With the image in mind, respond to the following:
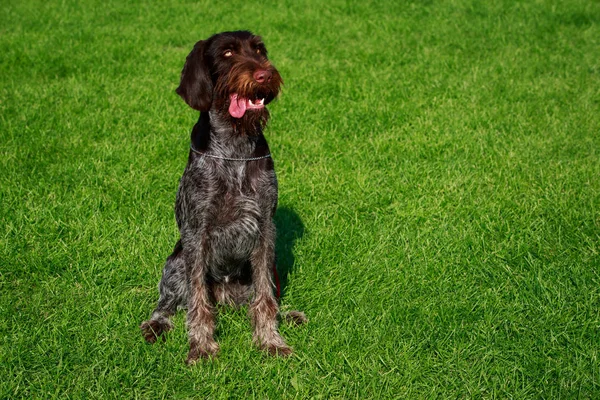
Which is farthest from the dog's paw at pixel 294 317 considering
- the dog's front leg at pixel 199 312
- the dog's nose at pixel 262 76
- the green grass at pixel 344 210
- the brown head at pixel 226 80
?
the dog's nose at pixel 262 76

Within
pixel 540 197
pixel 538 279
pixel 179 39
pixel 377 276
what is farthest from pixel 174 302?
pixel 179 39

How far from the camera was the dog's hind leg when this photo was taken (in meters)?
4.95

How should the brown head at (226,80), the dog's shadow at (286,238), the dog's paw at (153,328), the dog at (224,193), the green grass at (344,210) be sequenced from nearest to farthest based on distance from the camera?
the brown head at (226,80)
the dog at (224,193)
the green grass at (344,210)
the dog's paw at (153,328)
the dog's shadow at (286,238)

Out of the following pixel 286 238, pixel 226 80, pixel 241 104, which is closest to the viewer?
pixel 226 80

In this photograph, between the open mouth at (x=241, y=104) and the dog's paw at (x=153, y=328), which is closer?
the open mouth at (x=241, y=104)

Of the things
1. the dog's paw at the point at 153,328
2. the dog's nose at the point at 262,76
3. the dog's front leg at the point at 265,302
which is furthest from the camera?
the dog's paw at the point at 153,328

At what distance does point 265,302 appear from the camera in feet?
15.8

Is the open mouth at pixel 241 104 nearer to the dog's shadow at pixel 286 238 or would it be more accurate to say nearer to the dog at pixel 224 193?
the dog at pixel 224 193

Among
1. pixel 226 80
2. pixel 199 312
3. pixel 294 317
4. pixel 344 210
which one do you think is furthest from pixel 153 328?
pixel 344 210

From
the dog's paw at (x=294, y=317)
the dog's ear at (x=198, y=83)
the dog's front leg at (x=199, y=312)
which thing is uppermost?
the dog's ear at (x=198, y=83)

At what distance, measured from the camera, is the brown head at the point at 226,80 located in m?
4.34

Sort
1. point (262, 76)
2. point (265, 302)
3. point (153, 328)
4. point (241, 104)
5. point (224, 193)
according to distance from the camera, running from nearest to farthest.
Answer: point (262, 76), point (241, 104), point (224, 193), point (265, 302), point (153, 328)

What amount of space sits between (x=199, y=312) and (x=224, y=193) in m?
0.87

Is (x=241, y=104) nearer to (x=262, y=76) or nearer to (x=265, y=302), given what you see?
(x=262, y=76)
